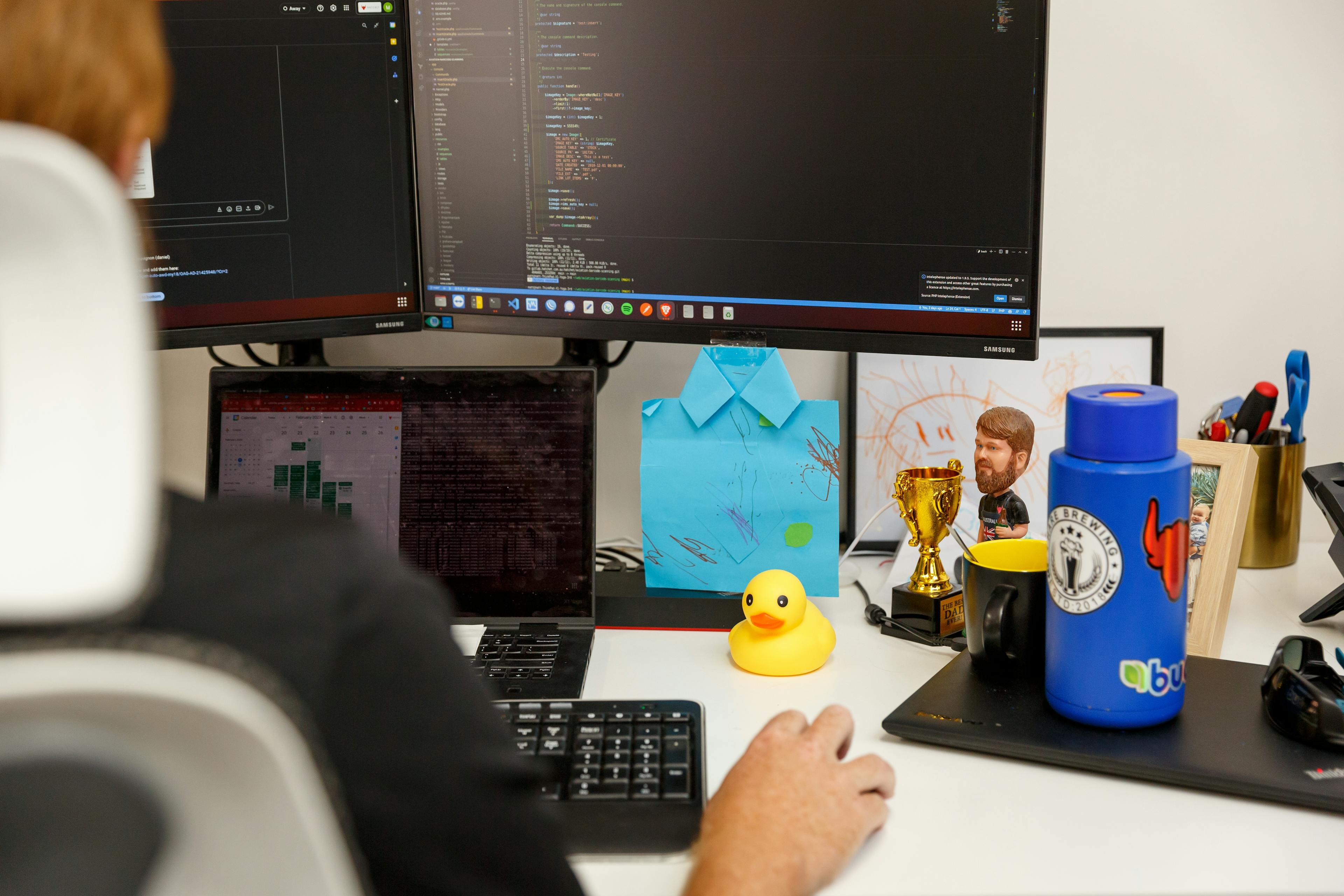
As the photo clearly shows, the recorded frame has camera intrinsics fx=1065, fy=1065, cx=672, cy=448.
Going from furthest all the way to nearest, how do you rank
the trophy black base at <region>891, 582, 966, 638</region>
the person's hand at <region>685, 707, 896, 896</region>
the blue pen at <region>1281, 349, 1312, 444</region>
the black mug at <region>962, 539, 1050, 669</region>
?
the blue pen at <region>1281, 349, 1312, 444</region> → the trophy black base at <region>891, 582, 966, 638</region> → the black mug at <region>962, 539, 1050, 669</region> → the person's hand at <region>685, 707, 896, 896</region>

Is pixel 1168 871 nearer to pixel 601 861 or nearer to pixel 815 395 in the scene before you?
pixel 601 861

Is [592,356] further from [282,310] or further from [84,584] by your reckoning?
[84,584]

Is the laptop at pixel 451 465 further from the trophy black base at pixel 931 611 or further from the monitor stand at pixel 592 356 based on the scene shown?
the trophy black base at pixel 931 611

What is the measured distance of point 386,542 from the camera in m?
1.01

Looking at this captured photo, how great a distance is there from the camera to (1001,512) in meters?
1.03

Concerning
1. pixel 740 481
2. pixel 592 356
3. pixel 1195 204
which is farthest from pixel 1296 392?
pixel 592 356

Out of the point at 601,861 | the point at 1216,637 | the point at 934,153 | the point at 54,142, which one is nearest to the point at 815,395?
the point at 934,153

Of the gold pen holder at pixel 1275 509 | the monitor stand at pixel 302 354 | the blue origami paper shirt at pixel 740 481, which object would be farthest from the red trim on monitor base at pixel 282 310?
the gold pen holder at pixel 1275 509

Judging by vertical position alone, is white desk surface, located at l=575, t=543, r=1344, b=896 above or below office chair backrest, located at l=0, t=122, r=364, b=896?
below

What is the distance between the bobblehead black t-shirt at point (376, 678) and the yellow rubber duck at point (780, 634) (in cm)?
50

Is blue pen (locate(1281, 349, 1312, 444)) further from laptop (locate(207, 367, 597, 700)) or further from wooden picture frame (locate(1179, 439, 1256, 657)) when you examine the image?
laptop (locate(207, 367, 597, 700))

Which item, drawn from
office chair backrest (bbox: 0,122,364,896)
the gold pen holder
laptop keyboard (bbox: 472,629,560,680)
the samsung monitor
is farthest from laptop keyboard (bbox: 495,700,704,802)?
the gold pen holder

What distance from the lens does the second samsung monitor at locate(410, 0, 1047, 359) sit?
890 mm

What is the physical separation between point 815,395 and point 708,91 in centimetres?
38
